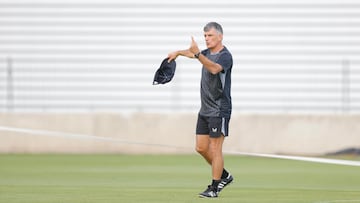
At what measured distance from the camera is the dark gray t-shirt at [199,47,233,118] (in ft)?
41.2

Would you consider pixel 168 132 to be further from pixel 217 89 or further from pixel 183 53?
pixel 183 53

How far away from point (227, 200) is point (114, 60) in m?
12.7

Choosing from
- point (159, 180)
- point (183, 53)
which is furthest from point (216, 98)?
point (159, 180)

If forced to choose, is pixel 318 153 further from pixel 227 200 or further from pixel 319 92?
pixel 227 200

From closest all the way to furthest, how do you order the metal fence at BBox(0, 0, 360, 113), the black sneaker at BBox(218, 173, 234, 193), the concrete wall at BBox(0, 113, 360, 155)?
1. the black sneaker at BBox(218, 173, 234, 193)
2. the concrete wall at BBox(0, 113, 360, 155)
3. the metal fence at BBox(0, 0, 360, 113)

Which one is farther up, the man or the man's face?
the man's face

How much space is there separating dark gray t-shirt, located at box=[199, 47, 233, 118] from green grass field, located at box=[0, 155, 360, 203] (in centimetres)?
95

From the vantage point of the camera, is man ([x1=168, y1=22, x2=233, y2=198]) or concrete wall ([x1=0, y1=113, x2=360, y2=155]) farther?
concrete wall ([x1=0, y1=113, x2=360, y2=155])

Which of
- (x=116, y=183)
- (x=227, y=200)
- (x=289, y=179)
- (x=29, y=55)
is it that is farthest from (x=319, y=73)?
(x=227, y=200)

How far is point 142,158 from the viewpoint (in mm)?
21500

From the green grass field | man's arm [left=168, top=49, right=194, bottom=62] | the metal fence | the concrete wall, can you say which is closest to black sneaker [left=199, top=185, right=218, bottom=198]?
the green grass field

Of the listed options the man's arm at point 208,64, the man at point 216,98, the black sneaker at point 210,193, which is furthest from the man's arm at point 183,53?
the black sneaker at point 210,193

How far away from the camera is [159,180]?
1596 cm

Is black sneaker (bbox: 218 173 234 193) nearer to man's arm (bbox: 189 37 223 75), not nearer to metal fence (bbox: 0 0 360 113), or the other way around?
man's arm (bbox: 189 37 223 75)
